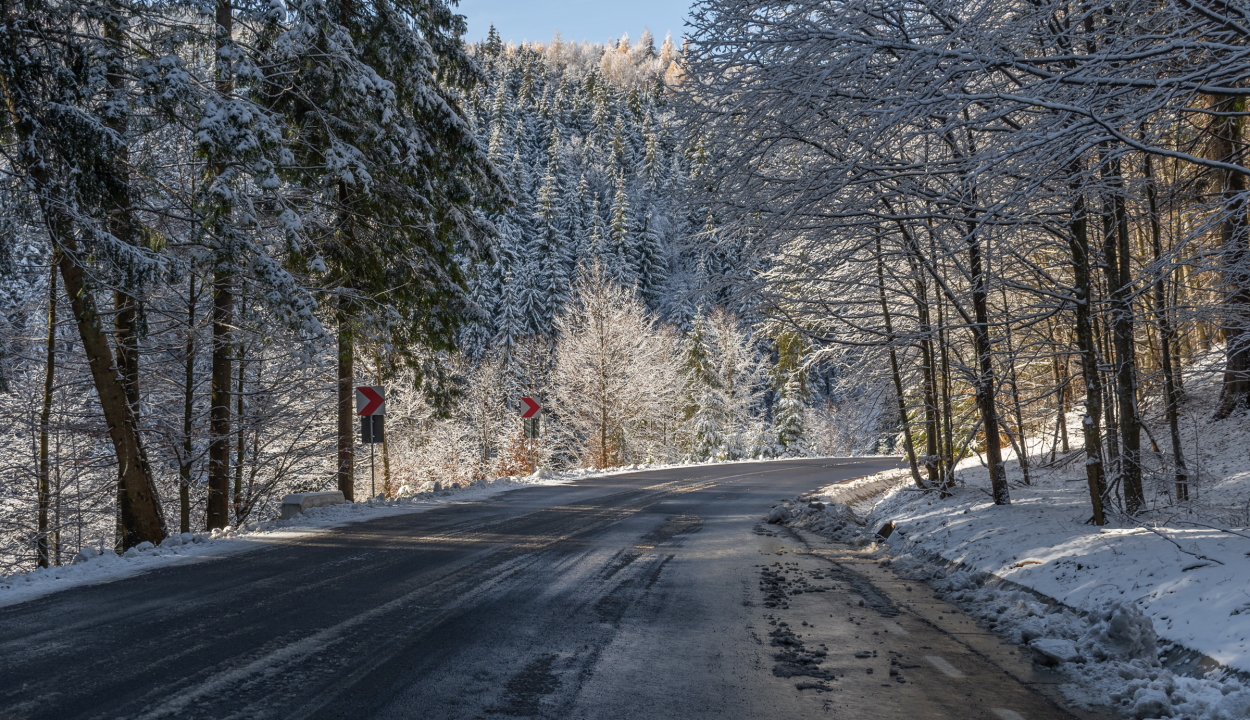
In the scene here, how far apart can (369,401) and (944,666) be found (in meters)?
12.6

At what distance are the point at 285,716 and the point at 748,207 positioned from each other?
6.38m

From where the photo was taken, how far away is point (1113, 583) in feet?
20.1

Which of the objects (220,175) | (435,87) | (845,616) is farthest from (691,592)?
(435,87)

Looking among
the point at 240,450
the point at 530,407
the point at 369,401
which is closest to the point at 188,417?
the point at 240,450

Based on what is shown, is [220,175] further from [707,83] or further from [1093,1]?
[1093,1]

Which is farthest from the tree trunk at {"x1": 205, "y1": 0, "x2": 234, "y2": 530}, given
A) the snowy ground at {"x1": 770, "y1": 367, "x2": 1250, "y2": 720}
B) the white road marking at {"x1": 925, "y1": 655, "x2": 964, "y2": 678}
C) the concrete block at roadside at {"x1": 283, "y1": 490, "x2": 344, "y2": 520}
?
the white road marking at {"x1": 925, "y1": 655, "x2": 964, "y2": 678}

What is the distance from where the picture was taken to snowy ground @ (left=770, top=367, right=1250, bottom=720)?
4.45 metres

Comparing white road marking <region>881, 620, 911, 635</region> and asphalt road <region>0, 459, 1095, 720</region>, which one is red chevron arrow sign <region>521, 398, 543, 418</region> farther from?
white road marking <region>881, 620, 911, 635</region>

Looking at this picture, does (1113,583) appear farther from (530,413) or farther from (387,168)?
(530,413)

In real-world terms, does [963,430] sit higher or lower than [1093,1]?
lower

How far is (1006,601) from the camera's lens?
674 centimetres

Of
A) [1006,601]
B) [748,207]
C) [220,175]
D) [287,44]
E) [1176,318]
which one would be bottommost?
[1006,601]

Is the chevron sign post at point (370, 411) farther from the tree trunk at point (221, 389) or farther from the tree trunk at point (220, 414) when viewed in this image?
the tree trunk at point (220, 414)

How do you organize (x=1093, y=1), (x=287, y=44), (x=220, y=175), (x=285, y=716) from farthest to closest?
(x=287, y=44) < (x=220, y=175) < (x=1093, y=1) < (x=285, y=716)
